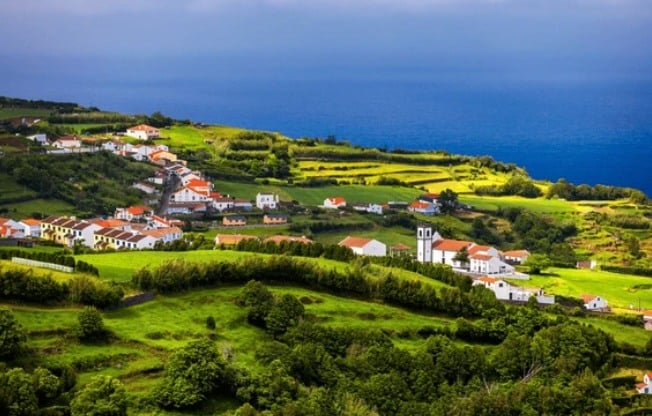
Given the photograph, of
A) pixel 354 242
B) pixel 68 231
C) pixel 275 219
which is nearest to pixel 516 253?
pixel 354 242

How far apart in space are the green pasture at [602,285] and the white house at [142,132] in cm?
4128

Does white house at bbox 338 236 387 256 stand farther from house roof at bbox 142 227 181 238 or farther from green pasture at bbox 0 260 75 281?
green pasture at bbox 0 260 75 281

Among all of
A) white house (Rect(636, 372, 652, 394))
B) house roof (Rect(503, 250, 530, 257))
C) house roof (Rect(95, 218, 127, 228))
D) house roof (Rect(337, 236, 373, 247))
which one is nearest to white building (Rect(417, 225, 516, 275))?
house roof (Rect(503, 250, 530, 257))

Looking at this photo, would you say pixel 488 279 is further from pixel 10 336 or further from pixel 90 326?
pixel 10 336

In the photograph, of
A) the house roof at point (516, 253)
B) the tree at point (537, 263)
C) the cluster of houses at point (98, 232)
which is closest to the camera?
the cluster of houses at point (98, 232)

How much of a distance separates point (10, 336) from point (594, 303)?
2618cm

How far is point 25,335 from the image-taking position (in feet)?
100

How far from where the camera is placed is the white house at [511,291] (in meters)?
46.7

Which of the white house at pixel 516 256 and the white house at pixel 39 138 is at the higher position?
the white house at pixel 39 138

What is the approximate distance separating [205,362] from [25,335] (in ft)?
17.8

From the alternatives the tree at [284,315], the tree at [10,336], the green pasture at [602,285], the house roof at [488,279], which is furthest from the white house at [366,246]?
the tree at [10,336]

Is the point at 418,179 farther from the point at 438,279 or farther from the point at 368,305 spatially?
the point at 368,305

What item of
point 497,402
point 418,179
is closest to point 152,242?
point 497,402

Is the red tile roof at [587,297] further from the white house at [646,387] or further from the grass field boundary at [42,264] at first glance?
the grass field boundary at [42,264]
